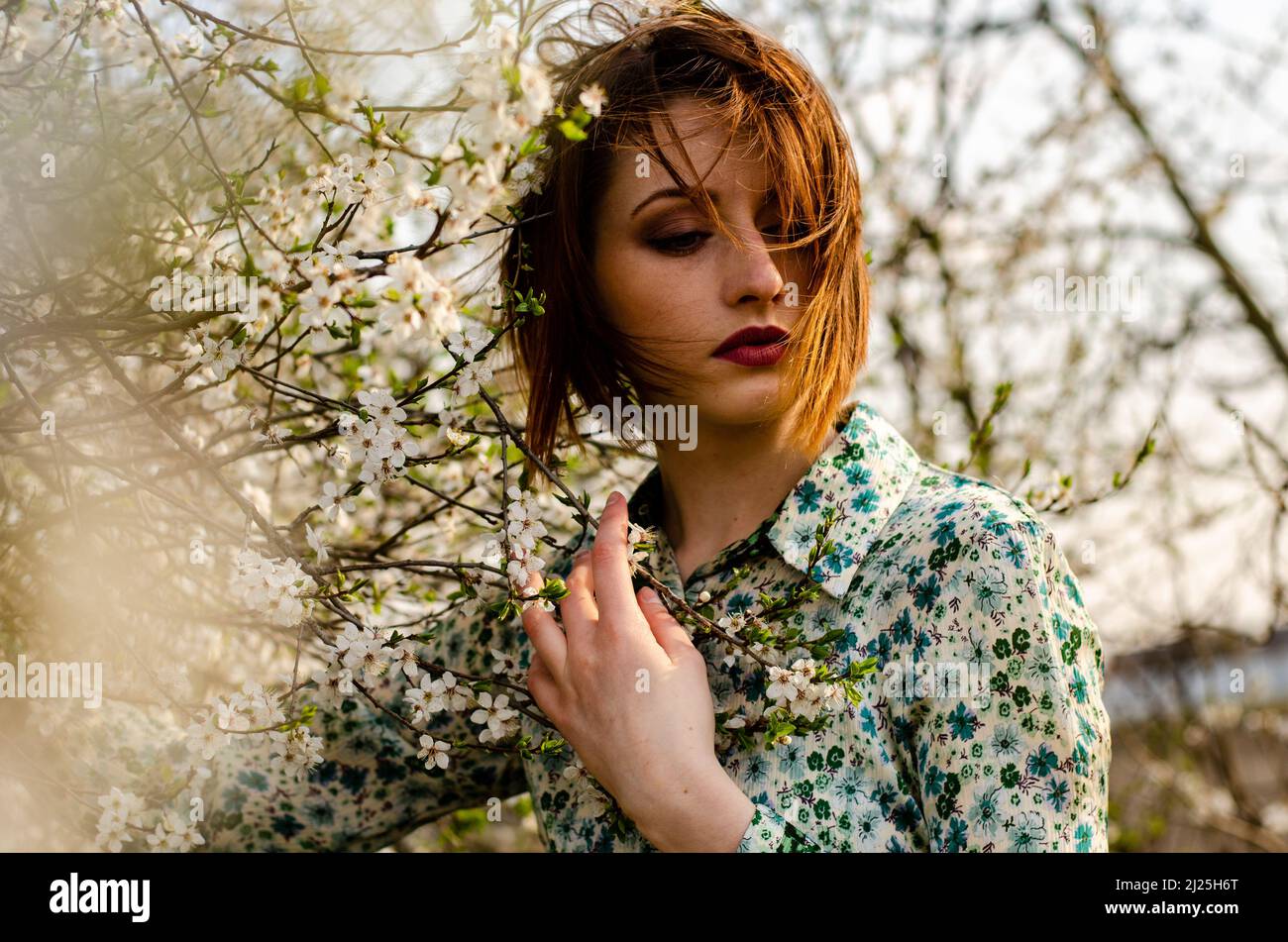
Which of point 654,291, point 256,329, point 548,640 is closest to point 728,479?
point 654,291

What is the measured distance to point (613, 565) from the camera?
137 cm

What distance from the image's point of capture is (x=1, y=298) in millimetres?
1363

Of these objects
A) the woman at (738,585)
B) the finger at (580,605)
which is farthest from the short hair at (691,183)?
the finger at (580,605)

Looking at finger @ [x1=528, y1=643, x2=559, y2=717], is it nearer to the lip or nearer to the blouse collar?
the blouse collar

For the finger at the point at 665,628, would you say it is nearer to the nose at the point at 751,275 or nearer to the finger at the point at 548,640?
the finger at the point at 548,640

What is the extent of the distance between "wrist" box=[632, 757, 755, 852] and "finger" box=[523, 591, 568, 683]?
21 cm

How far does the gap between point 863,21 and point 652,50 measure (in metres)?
2.74

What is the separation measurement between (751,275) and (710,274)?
0.06 m

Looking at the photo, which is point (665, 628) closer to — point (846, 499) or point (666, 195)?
point (846, 499)

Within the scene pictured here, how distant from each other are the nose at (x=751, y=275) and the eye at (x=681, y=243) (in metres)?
0.05

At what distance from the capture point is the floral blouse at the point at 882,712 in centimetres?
126

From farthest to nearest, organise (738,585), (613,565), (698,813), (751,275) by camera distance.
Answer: (738,585), (751,275), (613,565), (698,813)
